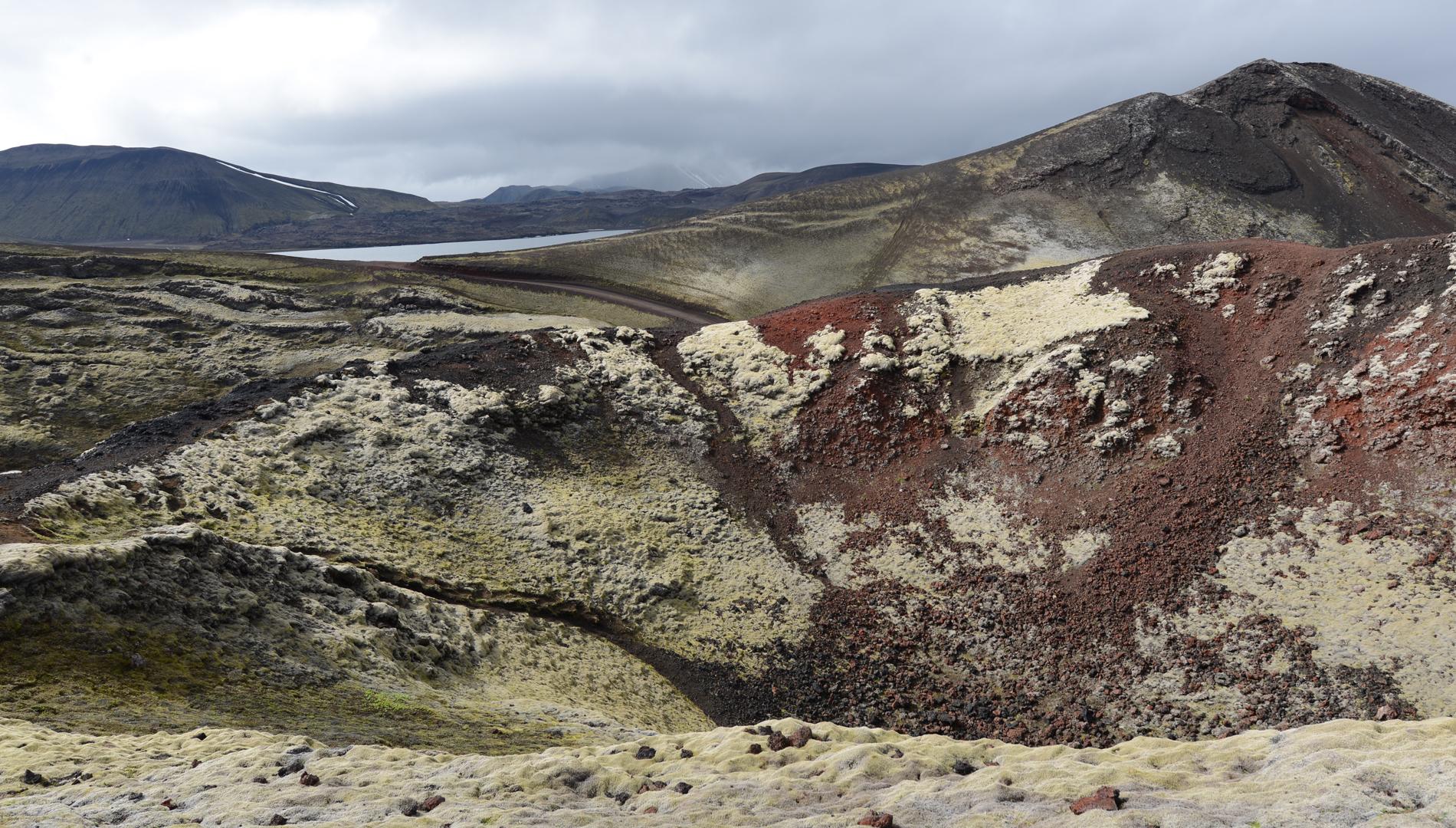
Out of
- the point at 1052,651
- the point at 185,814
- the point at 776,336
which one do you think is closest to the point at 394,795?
the point at 185,814

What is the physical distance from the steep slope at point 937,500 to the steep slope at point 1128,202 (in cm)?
4897

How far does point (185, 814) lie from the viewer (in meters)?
9.27

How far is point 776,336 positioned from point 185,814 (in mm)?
29627

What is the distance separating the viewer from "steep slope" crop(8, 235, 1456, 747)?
18.4 meters

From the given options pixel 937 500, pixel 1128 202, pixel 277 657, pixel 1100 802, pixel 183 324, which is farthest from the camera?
pixel 1128 202

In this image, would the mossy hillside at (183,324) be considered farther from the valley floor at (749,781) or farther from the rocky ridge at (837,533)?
the valley floor at (749,781)

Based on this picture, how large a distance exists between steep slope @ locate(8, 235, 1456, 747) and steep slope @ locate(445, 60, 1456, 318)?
161 feet

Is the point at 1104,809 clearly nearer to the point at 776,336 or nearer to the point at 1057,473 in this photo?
the point at 1057,473

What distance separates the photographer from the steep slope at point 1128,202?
7856cm

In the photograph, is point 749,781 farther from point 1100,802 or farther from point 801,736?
point 1100,802

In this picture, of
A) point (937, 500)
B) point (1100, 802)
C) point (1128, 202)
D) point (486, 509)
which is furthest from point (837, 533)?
point (1128, 202)

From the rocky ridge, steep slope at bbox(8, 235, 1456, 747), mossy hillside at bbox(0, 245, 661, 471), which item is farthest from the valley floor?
mossy hillside at bbox(0, 245, 661, 471)

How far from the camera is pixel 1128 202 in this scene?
84.8m

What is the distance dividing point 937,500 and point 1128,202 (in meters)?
77.0
